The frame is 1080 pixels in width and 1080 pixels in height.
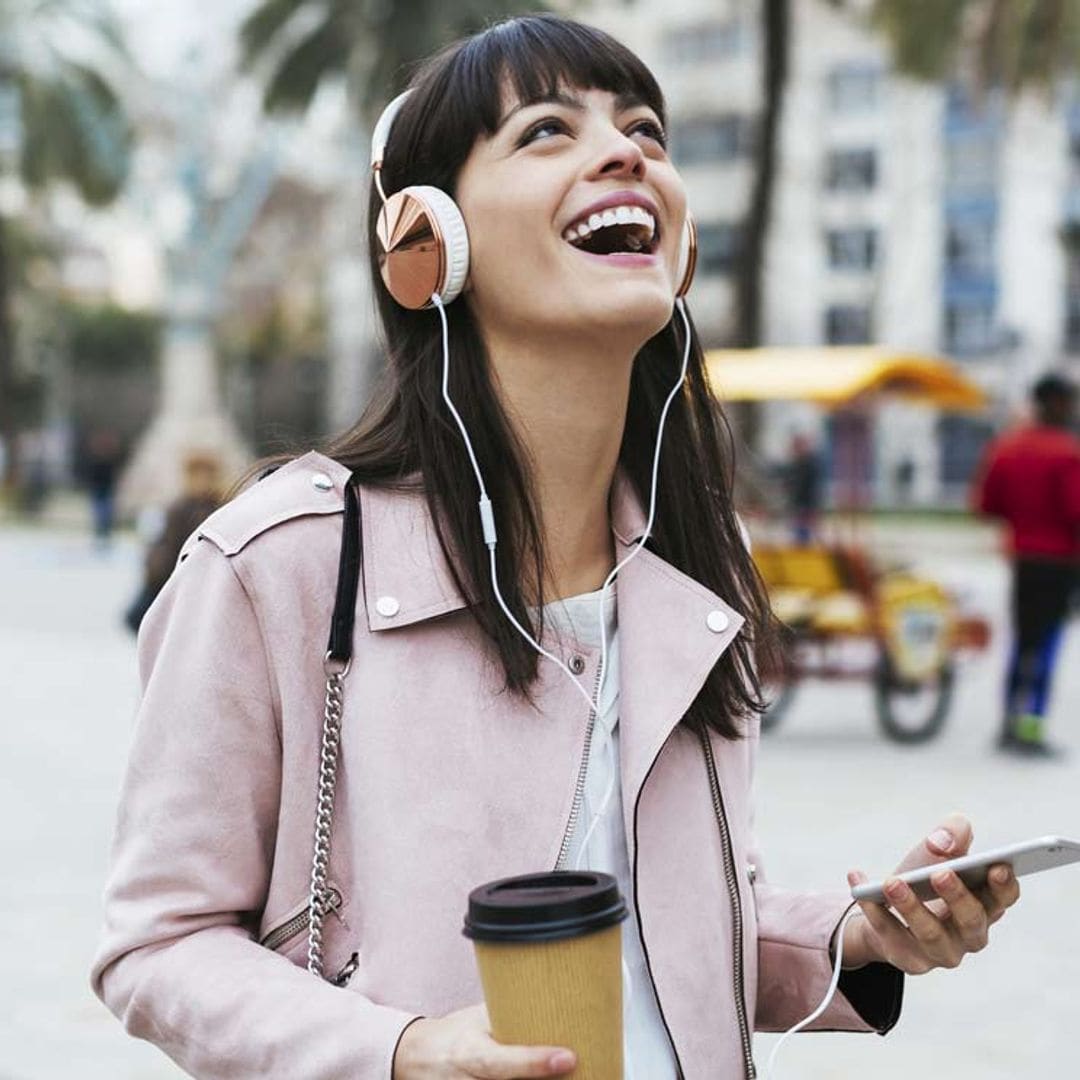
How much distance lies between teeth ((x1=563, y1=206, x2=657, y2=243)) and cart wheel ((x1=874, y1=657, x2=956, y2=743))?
8.30 m

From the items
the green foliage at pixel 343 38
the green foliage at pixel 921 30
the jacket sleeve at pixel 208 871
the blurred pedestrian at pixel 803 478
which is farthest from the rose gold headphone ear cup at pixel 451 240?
the green foliage at pixel 343 38

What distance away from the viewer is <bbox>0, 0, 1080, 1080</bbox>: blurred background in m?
6.34

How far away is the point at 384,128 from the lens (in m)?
1.83

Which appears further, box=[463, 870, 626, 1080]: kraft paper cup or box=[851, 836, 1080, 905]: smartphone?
box=[851, 836, 1080, 905]: smartphone

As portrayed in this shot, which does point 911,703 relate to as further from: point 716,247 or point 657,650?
point 716,247

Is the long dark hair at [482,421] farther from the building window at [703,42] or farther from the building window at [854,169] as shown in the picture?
the building window at [703,42]

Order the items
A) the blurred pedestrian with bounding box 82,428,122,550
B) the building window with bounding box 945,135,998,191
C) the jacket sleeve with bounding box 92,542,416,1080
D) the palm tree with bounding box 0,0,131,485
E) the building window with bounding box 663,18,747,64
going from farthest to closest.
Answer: the building window with bounding box 663,18,747,64 → the building window with bounding box 945,135,998,191 → the palm tree with bounding box 0,0,131,485 → the blurred pedestrian with bounding box 82,428,122,550 → the jacket sleeve with bounding box 92,542,416,1080

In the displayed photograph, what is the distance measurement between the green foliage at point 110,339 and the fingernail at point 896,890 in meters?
56.2

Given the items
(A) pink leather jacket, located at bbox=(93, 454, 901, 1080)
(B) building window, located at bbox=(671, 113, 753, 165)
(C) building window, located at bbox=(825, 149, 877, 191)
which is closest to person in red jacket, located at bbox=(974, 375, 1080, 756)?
(A) pink leather jacket, located at bbox=(93, 454, 901, 1080)

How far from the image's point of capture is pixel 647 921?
1618mm

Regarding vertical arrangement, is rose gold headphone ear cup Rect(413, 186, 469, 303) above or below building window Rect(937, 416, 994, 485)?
above

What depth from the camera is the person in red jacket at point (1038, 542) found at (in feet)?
30.0

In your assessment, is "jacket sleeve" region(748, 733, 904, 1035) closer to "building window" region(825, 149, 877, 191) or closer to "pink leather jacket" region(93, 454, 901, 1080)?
"pink leather jacket" region(93, 454, 901, 1080)

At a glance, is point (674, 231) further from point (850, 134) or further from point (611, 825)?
point (850, 134)
